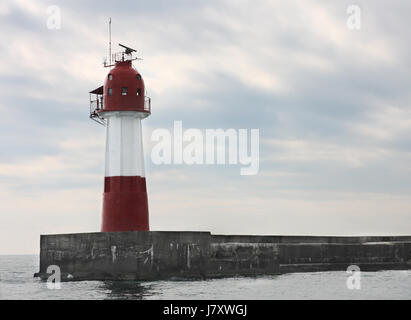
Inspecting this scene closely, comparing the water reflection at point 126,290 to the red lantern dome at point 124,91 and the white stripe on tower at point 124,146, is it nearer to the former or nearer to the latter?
the white stripe on tower at point 124,146

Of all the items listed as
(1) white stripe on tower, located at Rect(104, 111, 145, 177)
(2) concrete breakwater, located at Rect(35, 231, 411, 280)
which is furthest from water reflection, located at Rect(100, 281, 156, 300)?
(1) white stripe on tower, located at Rect(104, 111, 145, 177)

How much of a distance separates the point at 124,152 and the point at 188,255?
16.5 feet

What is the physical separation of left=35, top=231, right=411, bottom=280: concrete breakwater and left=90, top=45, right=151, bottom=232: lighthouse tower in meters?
1.79

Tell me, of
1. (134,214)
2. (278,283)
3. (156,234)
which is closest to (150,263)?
(156,234)

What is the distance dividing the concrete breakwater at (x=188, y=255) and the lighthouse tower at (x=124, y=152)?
1.79 m

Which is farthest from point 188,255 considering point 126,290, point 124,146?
point 124,146

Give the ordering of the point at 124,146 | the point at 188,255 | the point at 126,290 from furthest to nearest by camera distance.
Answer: the point at 124,146, the point at 188,255, the point at 126,290

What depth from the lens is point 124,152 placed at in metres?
29.2

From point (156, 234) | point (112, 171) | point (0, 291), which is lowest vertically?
point (0, 291)

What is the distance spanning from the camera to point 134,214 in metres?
29.0

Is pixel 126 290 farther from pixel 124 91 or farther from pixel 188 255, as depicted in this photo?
pixel 124 91
